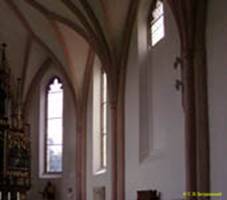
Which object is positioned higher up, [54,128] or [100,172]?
[54,128]

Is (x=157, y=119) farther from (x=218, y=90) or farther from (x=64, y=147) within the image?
(x=64, y=147)

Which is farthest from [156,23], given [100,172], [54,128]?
[54,128]

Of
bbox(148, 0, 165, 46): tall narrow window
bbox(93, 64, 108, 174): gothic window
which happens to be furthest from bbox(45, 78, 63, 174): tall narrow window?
bbox(148, 0, 165, 46): tall narrow window

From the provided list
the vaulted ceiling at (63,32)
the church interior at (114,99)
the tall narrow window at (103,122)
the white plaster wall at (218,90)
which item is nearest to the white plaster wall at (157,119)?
the church interior at (114,99)

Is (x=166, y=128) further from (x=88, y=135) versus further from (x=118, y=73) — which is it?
(x=88, y=135)

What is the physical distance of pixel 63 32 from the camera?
2092 centimetres

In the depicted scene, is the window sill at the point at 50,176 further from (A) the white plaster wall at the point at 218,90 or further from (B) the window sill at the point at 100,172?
(A) the white plaster wall at the point at 218,90

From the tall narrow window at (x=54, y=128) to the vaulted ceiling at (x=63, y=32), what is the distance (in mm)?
995

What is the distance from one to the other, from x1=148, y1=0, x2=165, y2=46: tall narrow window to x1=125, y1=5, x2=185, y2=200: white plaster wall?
→ 0.28 metres

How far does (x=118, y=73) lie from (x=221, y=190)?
23.4ft

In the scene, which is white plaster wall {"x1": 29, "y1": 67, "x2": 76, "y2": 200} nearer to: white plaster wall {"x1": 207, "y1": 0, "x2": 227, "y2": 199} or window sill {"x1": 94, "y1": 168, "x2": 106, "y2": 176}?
window sill {"x1": 94, "y1": 168, "x2": 106, "y2": 176}

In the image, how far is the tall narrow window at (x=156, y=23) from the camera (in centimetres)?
1585

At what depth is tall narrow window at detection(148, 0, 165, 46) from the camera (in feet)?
52.0

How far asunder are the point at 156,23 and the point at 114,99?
297 centimetres
